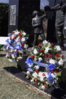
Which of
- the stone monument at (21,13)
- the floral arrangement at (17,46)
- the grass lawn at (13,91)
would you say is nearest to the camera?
the grass lawn at (13,91)

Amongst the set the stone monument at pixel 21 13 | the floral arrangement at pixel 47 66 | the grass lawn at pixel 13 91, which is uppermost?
the stone monument at pixel 21 13

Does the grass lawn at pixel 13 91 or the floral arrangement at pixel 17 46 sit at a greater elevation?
the floral arrangement at pixel 17 46

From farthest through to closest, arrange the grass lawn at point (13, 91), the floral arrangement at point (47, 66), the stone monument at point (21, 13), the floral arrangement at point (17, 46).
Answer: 1. the stone monument at point (21, 13)
2. the floral arrangement at point (17, 46)
3. the grass lawn at point (13, 91)
4. the floral arrangement at point (47, 66)

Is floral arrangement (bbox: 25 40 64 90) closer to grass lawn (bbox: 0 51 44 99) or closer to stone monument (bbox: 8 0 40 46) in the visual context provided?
grass lawn (bbox: 0 51 44 99)

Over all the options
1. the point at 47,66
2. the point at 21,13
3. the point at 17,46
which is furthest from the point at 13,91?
the point at 21,13

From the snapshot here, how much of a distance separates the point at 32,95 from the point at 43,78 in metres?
0.63

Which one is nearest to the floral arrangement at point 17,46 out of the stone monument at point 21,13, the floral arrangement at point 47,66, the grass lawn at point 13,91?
the grass lawn at point 13,91

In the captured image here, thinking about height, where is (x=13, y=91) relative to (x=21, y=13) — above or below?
below

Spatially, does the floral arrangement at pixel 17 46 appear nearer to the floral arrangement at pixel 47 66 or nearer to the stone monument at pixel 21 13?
the floral arrangement at pixel 47 66

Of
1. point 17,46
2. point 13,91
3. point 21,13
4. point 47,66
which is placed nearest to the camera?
point 47,66

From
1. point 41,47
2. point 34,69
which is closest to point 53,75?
point 34,69

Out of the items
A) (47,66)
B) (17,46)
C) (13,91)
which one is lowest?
(13,91)

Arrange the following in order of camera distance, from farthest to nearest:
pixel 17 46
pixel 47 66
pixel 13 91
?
pixel 17 46 → pixel 13 91 → pixel 47 66

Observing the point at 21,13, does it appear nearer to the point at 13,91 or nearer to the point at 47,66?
the point at 13,91
